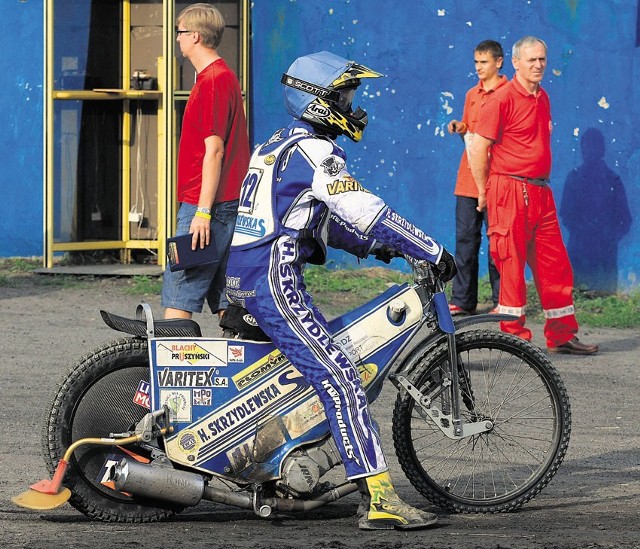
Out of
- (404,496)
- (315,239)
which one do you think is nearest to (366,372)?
(315,239)

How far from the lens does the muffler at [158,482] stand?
5461 mm

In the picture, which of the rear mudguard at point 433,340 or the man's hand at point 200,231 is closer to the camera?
the rear mudguard at point 433,340

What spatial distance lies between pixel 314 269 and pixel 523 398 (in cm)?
744

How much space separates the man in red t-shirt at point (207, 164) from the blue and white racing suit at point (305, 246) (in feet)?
4.94

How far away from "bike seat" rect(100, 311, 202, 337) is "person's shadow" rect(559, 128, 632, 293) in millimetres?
7477

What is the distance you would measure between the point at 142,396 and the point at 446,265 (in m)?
1.33

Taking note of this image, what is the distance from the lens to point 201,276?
23.4ft

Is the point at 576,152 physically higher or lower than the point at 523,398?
higher

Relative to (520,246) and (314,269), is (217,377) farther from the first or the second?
(314,269)

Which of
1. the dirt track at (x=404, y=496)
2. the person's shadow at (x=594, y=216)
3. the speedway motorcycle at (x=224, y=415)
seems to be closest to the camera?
the dirt track at (x=404, y=496)

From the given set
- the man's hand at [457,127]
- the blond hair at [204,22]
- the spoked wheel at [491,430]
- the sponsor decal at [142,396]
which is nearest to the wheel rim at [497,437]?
the spoked wheel at [491,430]

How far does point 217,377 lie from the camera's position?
219 inches

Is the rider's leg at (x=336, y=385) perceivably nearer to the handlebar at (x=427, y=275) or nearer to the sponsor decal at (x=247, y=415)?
the sponsor decal at (x=247, y=415)

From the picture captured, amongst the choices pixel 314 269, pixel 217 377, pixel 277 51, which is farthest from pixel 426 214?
pixel 217 377
